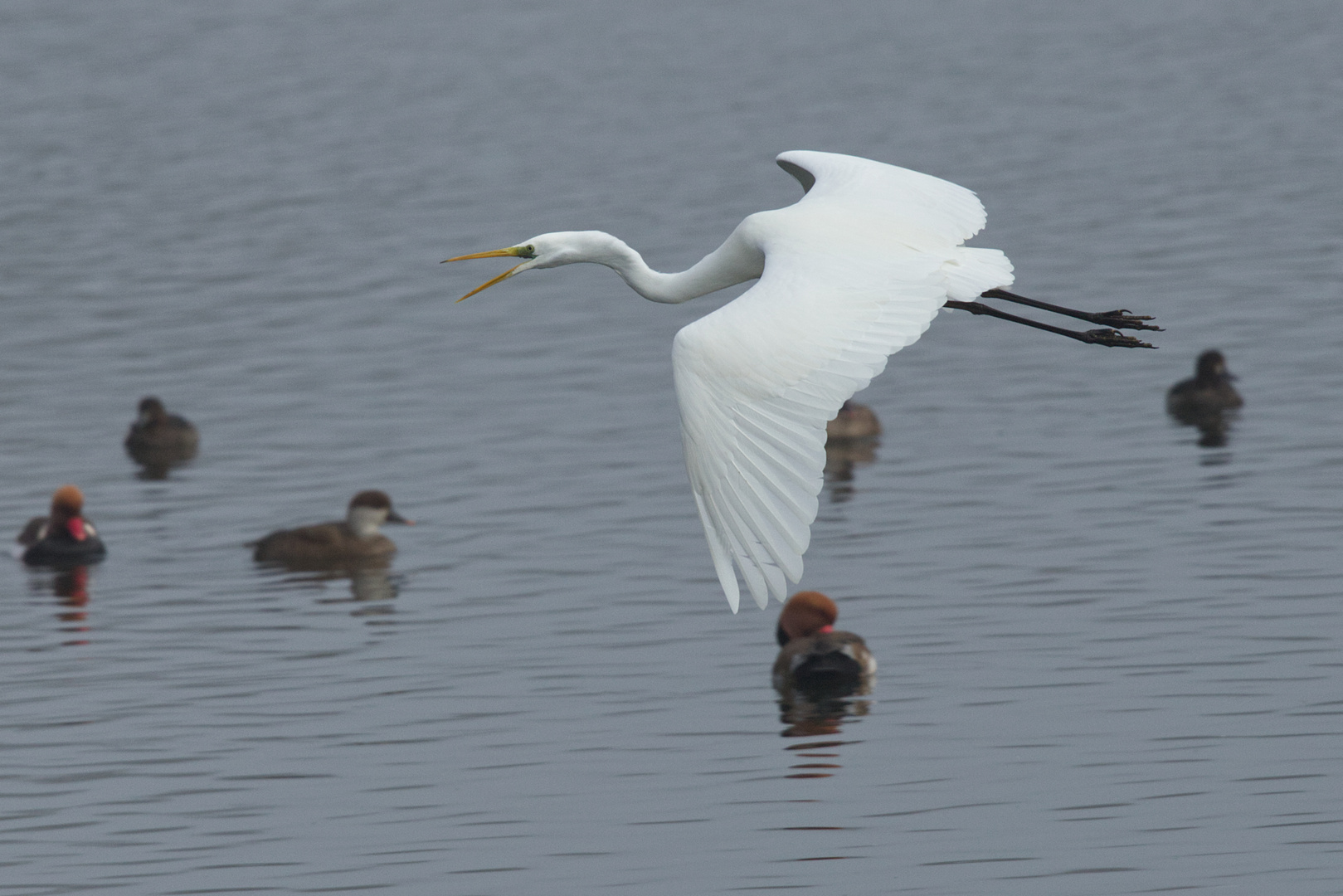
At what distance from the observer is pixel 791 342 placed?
28.1ft

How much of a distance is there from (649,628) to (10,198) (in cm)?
2749

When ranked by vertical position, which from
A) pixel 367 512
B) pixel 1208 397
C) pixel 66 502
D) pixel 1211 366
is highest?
pixel 1211 366

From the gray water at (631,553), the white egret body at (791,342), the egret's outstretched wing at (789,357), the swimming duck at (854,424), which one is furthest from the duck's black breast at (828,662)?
the swimming duck at (854,424)

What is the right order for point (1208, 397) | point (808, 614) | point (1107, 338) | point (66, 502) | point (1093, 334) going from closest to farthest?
point (1107, 338), point (1093, 334), point (808, 614), point (66, 502), point (1208, 397)

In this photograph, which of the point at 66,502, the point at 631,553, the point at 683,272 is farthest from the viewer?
the point at 66,502

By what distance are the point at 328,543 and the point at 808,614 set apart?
4.88 meters

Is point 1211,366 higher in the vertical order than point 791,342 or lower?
lower

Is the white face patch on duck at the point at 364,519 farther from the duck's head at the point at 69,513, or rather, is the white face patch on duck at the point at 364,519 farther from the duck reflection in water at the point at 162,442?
the duck reflection in water at the point at 162,442

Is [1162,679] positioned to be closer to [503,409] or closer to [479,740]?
[479,740]

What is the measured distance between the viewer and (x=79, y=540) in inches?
738

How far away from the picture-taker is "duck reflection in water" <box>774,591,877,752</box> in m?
14.2

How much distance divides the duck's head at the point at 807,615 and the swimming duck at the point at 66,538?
6558 mm

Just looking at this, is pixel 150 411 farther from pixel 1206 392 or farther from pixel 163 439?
pixel 1206 392

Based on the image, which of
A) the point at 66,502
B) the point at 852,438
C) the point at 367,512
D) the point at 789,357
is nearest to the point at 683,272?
the point at 789,357
